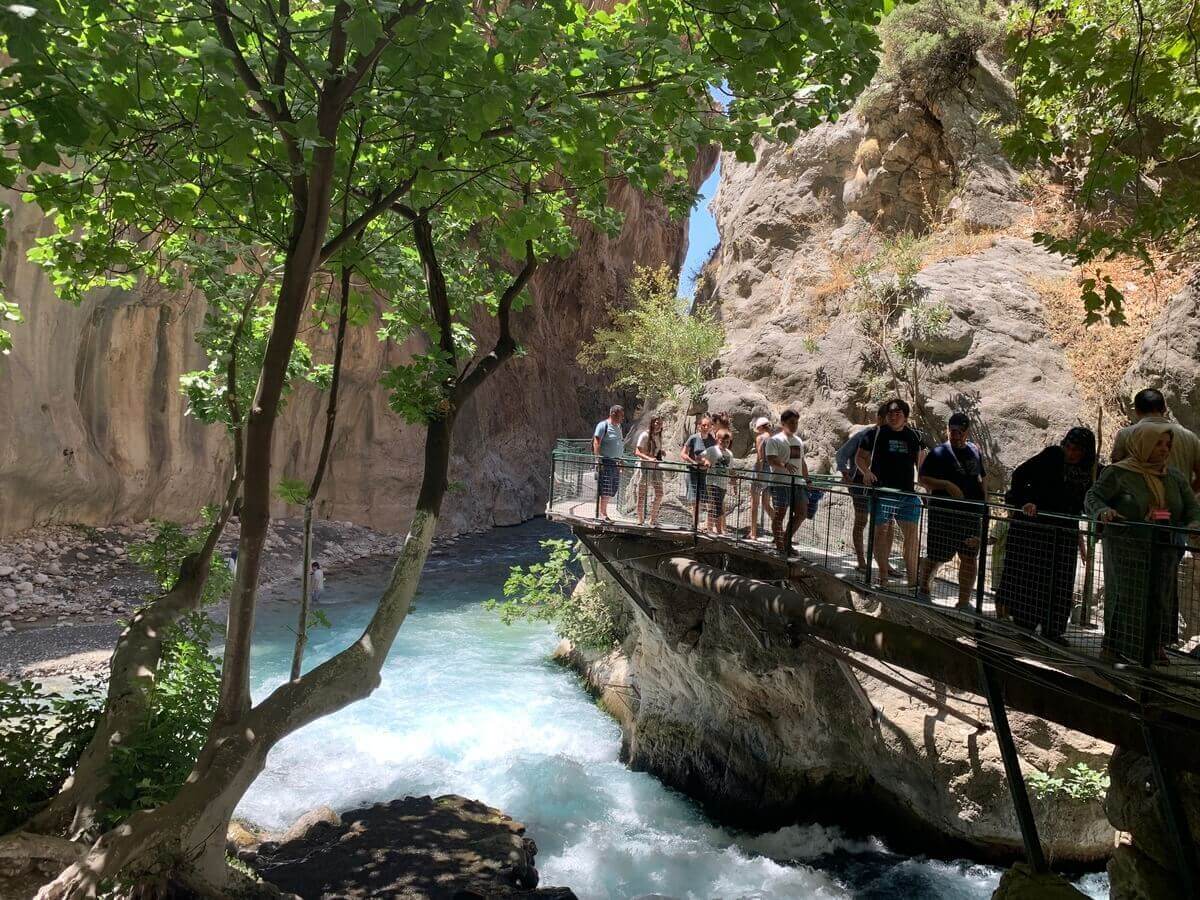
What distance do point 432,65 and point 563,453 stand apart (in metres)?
8.28

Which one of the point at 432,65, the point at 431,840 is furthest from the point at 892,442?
the point at 431,840

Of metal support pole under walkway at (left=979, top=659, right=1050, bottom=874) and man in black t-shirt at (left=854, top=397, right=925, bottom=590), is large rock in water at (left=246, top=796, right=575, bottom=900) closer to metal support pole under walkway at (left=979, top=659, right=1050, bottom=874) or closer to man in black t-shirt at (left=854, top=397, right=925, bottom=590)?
metal support pole under walkway at (left=979, top=659, right=1050, bottom=874)

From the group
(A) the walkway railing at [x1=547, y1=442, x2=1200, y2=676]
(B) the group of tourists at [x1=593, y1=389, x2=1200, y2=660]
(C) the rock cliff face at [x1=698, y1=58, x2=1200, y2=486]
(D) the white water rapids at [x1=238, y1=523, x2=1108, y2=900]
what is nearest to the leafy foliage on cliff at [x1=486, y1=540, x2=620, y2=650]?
(D) the white water rapids at [x1=238, y1=523, x2=1108, y2=900]

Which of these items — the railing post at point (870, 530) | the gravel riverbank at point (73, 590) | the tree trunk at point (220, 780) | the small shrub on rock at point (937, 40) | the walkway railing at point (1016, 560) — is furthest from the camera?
the small shrub on rock at point (937, 40)

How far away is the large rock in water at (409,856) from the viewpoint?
7469 millimetres

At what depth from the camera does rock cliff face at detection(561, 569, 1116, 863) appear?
8172mm

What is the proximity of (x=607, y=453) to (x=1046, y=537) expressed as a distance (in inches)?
239

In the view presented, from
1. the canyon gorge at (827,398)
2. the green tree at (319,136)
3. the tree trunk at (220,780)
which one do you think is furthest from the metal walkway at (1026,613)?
the tree trunk at (220,780)

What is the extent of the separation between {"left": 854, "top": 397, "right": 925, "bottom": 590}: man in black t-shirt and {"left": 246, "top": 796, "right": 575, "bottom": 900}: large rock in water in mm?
4697

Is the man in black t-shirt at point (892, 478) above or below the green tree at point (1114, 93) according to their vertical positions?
below

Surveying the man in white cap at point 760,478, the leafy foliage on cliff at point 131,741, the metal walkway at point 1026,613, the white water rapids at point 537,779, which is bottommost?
the white water rapids at point 537,779

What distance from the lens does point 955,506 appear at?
6.51 metres

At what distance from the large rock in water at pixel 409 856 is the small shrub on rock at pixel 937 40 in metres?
17.5

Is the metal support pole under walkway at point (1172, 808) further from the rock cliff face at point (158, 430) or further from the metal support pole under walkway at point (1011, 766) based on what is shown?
the rock cliff face at point (158, 430)
